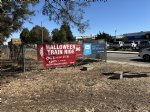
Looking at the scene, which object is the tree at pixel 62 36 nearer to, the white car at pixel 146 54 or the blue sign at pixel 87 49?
the white car at pixel 146 54

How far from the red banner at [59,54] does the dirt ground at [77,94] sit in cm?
338

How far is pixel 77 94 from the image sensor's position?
10008 millimetres

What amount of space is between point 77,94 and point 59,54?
789 centimetres

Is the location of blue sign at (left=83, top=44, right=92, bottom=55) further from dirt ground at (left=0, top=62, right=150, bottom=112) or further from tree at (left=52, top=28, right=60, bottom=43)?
tree at (left=52, top=28, right=60, bottom=43)

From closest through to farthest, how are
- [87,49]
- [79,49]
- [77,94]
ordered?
1. [77,94]
2. [79,49]
3. [87,49]

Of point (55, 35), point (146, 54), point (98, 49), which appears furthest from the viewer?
point (55, 35)

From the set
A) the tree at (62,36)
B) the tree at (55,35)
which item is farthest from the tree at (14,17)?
the tree at (55,35)

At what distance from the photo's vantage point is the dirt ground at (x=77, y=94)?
8.19 meters

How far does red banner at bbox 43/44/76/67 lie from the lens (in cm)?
1700

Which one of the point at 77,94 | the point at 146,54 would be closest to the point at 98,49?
the point at 146,54

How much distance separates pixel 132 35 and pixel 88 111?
356 feet

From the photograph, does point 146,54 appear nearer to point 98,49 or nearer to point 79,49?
point 98,49

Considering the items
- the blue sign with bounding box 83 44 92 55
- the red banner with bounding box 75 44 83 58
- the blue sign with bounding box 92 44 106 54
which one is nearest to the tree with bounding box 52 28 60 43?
the blue sign with bounding box 92 44 106 54

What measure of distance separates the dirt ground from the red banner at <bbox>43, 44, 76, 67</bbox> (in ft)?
11.1
